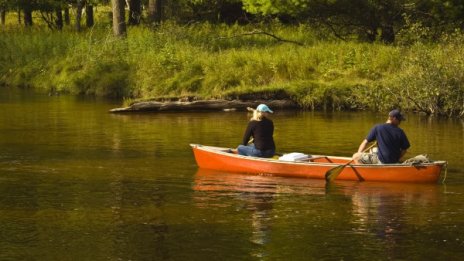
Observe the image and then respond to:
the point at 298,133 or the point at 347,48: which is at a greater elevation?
the point at 347,48

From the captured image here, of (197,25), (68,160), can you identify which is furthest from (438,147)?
(197,25)

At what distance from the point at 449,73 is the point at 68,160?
13280mm

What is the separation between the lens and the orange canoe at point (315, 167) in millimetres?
17797

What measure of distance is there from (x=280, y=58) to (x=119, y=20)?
32.5 feet

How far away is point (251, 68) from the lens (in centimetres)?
3344

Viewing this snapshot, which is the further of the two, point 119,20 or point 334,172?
point 119,20

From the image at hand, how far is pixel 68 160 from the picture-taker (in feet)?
67.7

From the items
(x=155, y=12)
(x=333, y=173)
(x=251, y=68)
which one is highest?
(x=155, y=12)

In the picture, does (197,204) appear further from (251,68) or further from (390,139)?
(251,68)

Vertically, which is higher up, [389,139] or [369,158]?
[389,139]

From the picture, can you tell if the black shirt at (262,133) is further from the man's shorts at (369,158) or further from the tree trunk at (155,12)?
the tree trunk at (155,12)

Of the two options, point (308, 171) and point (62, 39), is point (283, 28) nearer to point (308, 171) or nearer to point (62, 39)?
point (62, 39)

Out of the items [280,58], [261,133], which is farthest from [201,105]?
[261,133]

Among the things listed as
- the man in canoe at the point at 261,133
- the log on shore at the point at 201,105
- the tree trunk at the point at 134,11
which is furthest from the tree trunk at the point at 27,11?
the man in canoe at the point at 261,133
